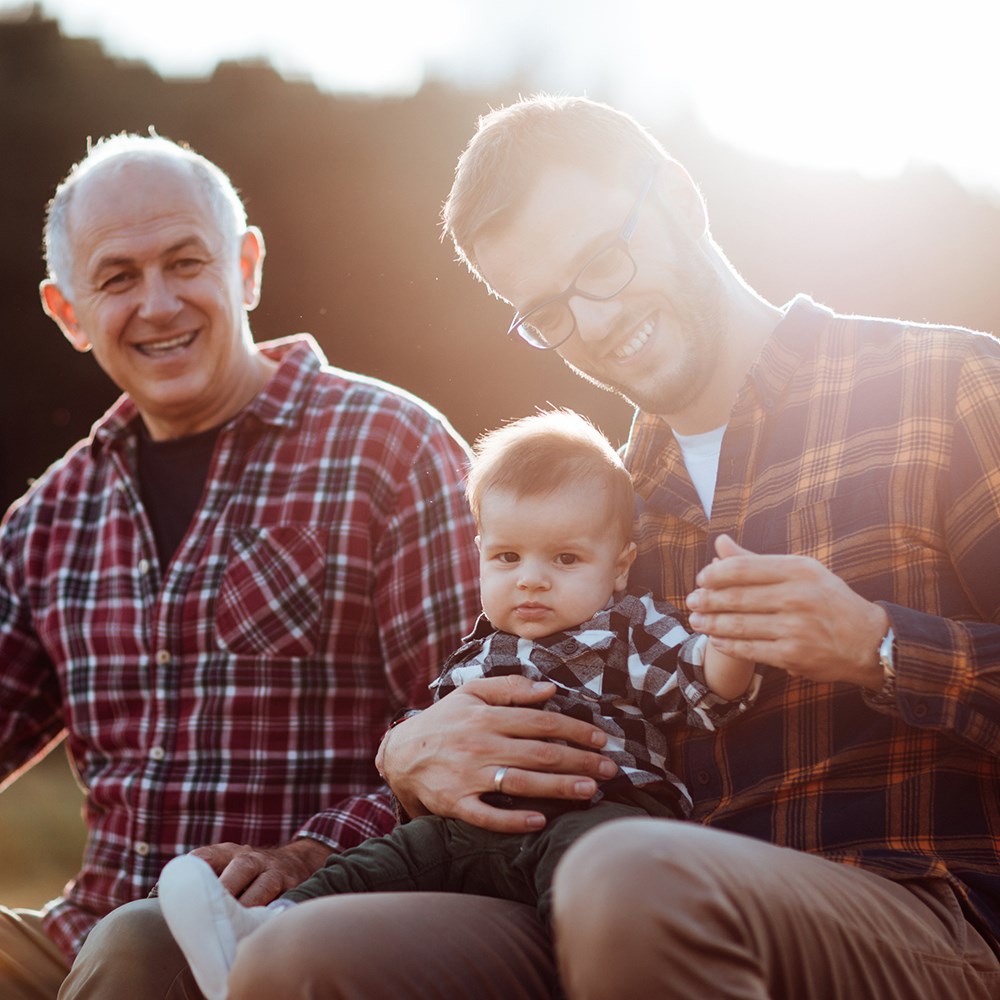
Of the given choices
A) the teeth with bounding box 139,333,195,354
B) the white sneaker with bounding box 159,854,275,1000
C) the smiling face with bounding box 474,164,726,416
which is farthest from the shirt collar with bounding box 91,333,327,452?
the white sneaker with bounding box 159,854,275,1000

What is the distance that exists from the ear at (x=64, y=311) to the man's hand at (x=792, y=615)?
7.05 ft

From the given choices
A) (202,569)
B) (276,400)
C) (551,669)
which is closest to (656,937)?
(551,669)

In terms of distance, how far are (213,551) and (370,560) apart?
38 centimetres

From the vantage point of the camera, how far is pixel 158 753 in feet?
9.65

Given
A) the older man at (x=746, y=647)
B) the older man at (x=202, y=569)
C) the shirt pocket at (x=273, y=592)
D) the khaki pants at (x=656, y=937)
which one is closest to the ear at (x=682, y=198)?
the older man at (x=746, y=647)

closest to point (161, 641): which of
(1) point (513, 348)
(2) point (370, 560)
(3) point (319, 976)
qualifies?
(2) point (370, 560)

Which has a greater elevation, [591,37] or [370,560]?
[591,37]

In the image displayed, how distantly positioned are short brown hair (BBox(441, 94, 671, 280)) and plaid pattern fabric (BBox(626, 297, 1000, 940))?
520 mm

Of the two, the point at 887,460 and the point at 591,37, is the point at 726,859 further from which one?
the point at 591,37

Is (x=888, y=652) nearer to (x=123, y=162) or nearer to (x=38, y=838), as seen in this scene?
(x=123, y=162)

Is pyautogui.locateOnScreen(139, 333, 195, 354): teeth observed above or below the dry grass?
above

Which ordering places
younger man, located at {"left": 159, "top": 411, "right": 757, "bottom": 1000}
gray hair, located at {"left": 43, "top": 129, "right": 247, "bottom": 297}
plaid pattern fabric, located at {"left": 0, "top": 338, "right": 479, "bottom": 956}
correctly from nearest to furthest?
younger man, located at {"left": 159, "top": 411, "right": 757, "bottom": 1000}, plaid pattern fabric, located at {"left": 0, "top": 338, "right": 479, "bottom": 956}, gray hair, located at {"left": 43, "top": 129, "right": 247, "bottom": 297}

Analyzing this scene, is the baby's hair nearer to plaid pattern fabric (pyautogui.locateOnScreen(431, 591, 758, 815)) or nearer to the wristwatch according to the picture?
plaid pattern fabric (pyautogui.locateOnScreen(431, 591, 758, 815))

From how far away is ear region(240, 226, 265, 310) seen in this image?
3455 millimetres
